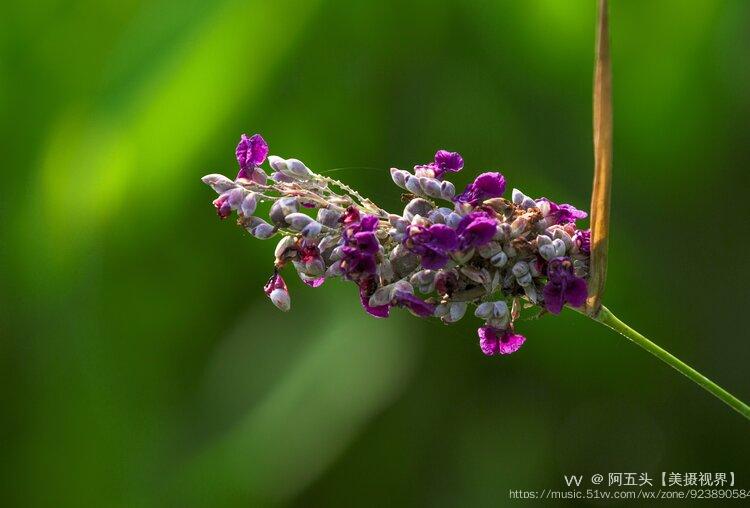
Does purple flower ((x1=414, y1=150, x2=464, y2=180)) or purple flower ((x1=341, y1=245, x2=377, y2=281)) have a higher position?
purple flower ((x1=414, y1=150, x2=464, y2=180))

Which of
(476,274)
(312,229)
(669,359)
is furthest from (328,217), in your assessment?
(669,359)

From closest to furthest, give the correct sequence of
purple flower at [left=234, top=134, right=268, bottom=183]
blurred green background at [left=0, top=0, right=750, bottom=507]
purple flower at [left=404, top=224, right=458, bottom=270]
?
1. purple flower at [left=404, top=224, right=458, bottom=270]
2. purple flower at [left=234, top=134, right=268, bottom=183]
3. blurred green background at [left=0, top=0, right=750, bottom=507]

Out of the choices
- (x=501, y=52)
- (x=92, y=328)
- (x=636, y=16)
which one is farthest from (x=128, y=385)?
(x=636, y=16)

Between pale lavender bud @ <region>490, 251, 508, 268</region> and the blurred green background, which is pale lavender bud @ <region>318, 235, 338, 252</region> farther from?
Answer: the blurred green background

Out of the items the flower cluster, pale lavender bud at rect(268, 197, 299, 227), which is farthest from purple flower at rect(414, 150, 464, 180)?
pale lavender bud at rect(268, 197, 299, 227)

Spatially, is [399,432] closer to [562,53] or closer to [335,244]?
[562,53]

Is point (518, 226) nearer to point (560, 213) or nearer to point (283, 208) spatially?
point (560, 213)

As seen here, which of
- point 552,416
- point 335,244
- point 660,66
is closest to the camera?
point 335,244

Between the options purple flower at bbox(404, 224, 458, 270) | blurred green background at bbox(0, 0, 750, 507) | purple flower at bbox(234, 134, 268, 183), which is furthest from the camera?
blurred green background at bbox(0, 0, 750, 507)
